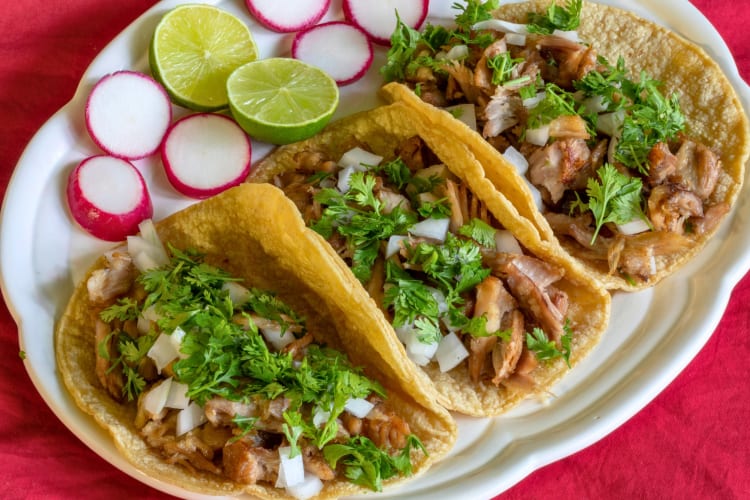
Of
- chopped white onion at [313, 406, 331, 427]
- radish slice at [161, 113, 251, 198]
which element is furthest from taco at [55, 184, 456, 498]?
radish slice at [161, 113, 251, 198]

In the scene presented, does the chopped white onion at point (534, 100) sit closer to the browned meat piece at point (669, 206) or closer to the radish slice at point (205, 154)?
the browned meat piece at point (669, 206)

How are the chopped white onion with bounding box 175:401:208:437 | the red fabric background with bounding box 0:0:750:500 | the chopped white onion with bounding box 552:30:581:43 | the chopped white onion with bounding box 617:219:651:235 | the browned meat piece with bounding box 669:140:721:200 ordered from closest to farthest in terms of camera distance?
the chopped white onion with bounding box 175:401:208:437, the red fabric background with bounding box 0:0:750:500, the chopped white onion with bounding box 617:219:651:235, the browned meat piece with bounding box 669:140:721:200, the chopped white onion with bounding box 552:30:581:43

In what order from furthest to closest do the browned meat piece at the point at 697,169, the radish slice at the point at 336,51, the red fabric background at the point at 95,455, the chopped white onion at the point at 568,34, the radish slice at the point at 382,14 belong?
the radish slice at the point at 382,14
the radish slice at the point at 336,51
the chopped white onion at the point at 568,34
the browned meat piece at the point at 697,169
the red fabric background at the point at 95,455

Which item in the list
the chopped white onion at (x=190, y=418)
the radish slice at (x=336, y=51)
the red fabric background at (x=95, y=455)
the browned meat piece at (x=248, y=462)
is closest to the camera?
the browned meat piece at (x=248, y=462)

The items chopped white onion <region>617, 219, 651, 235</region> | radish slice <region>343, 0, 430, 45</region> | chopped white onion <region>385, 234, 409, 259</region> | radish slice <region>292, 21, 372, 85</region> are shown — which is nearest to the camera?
chopped white onion <region>385, 234, 409, 259</region>

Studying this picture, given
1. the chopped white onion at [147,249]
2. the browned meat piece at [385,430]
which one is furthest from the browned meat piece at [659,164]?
the chopped white onion at [147,249]

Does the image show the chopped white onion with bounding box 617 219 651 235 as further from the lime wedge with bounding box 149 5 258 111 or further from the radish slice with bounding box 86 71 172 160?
the radish slice with bounding box 86 71 172 160
